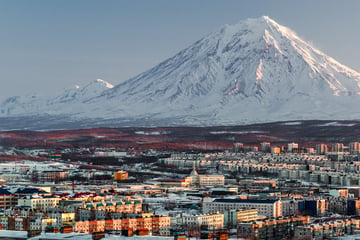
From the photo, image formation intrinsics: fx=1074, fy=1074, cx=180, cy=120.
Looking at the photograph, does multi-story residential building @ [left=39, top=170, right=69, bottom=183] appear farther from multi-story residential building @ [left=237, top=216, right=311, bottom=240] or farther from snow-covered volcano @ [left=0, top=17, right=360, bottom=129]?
snow-covered volcano @ [left=0, top=17, right=360, bottom=129]

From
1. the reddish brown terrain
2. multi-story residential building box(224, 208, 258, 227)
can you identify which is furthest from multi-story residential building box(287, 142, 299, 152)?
multi-story residential building box(224, 208, 258, 227)

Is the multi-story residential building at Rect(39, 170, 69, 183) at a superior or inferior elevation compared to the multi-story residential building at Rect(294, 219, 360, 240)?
superior

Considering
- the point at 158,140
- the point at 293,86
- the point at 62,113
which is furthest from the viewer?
the point at 62,113

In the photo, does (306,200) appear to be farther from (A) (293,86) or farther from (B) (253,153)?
(A) (293,86)

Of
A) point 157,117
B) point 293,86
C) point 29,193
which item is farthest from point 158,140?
point 29,193

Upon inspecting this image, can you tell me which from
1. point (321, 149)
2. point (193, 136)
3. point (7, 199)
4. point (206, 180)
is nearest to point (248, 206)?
point (7, 199)

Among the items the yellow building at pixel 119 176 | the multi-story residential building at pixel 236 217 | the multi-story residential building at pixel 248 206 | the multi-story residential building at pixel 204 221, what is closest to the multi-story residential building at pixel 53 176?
the yellow building at pixel 119 176
